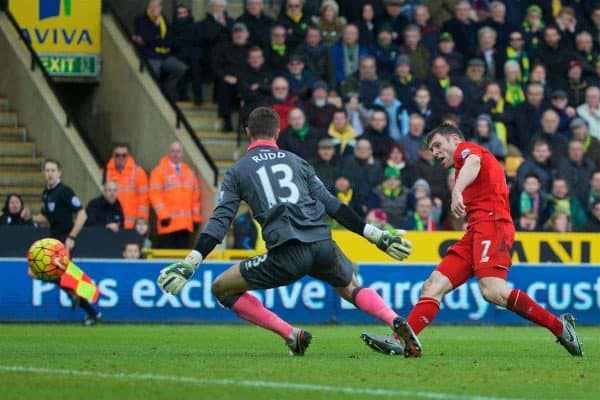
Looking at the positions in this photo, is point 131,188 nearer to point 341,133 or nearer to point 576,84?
point 341,133

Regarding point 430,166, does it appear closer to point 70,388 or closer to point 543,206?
point 543,206

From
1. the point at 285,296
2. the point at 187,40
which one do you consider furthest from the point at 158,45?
the point at 285,296

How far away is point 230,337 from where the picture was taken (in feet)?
51.6

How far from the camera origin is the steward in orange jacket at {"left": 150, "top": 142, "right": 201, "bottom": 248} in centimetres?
2123

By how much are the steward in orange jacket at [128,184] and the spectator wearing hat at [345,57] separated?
11.4ft

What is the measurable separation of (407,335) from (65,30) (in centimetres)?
1367

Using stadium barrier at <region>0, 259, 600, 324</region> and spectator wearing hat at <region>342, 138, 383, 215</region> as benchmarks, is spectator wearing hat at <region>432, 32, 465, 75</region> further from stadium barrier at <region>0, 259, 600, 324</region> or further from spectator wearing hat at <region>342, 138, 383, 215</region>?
stadium barrier at <region>0, 259, 600, 324</region>

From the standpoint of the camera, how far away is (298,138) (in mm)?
21500

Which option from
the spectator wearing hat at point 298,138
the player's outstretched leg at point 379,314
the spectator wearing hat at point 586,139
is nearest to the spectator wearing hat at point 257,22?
the spectator wearing hat at point 298,138

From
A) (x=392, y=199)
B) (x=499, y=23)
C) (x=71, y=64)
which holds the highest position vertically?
(x=499, y=23)

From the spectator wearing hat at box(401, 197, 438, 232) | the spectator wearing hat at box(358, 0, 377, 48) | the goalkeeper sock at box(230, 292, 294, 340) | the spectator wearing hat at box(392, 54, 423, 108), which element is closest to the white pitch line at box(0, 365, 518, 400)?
the goalkeeper sock at box(230, 292, 294, 340)

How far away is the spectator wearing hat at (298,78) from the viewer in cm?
2246

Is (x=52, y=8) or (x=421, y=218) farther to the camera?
(x=52, y=8)

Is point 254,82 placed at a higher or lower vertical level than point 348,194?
higher
